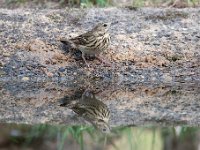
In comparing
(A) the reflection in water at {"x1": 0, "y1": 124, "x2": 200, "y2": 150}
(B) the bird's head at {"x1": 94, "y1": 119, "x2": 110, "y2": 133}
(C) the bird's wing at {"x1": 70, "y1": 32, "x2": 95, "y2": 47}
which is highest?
(C) the bird's wing at {"x1": 70, "y1": 32, "x2": 95, "y2": 47}

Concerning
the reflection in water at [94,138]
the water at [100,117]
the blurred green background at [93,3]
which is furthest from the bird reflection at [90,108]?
the blurred green background at [93,3]

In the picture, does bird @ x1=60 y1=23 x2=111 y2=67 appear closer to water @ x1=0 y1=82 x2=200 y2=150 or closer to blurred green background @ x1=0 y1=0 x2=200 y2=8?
water @ x1=0 y1=82 x2=200 y2=150

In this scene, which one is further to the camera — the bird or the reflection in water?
the bird

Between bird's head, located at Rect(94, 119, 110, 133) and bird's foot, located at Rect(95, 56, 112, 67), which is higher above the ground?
bird's foot, located at Rect(95, 56, 112, 67)

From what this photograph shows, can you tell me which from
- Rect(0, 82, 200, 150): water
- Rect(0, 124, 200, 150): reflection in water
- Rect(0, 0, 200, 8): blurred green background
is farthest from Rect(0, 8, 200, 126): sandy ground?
Rect(0, 0, 200, 8): blurred green background

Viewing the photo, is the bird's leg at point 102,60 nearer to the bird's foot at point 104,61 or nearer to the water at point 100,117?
the bird's foot at point 104,61

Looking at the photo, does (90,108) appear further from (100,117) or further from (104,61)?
(104,61)

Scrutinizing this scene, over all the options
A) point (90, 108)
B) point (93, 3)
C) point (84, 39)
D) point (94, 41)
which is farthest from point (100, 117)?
point (93, 3)
